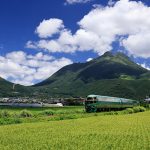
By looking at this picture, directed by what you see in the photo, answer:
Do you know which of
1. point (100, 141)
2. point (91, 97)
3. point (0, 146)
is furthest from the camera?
point (91, 97)

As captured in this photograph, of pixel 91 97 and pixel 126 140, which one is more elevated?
pixel 91 97

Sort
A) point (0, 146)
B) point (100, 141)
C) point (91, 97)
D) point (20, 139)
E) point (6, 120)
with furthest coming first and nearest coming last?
point (91, 97) → point (6, 120) → point (20, 139) → point (100, 141) → point (0, 146)

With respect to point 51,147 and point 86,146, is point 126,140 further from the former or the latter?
point 51,147

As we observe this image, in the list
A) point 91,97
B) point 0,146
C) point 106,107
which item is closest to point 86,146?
point 0,146

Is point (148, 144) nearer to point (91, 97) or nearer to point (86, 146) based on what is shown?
point (86, 146)

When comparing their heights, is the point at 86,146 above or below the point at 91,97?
below

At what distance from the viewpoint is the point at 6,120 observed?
66688 millimetres

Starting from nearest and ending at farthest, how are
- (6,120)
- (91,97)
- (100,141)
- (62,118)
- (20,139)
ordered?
(100,141) → (20,139) → (6,120) → (62,118) → (91,97)

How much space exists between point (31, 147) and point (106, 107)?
79158 millimetres

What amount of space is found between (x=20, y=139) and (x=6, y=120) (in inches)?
1212

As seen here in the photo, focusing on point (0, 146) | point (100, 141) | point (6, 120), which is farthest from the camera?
point (6, 120)

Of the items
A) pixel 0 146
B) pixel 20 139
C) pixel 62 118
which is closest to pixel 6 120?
pixel 62 118

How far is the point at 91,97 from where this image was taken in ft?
334

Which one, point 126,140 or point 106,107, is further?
point 106,107
